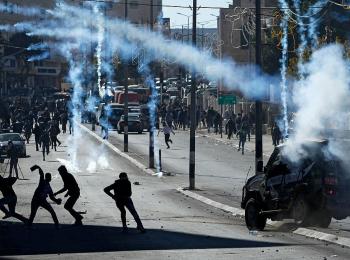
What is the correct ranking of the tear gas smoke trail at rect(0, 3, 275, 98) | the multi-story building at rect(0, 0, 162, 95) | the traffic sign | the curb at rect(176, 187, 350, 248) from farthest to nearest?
1. the multi-story building at rect(0, 0, 162, 95)
2. the traffic sign
3. the tear gas smoke trail at rect(0, 3, 275, 98)
4. the curb at rect(176, 187, 350, 248)

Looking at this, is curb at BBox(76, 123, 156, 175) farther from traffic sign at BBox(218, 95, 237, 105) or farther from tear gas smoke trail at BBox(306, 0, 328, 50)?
tear gas smoke trail at BBox(306, 0, 328, 50)

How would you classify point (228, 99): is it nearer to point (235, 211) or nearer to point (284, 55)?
point (284, 55)

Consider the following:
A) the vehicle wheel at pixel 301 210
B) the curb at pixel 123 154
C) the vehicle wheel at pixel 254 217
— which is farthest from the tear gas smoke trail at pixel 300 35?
the vehicle wheel at pixel 301 210

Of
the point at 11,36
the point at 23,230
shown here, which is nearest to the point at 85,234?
the point at 23,230

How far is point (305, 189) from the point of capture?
2416 centimetres

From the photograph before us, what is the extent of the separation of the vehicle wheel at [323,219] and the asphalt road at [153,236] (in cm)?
92

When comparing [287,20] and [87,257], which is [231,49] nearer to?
[287,20]

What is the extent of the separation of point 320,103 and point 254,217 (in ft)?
16.6

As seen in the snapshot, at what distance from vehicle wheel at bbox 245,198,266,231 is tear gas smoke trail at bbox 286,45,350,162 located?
159cm

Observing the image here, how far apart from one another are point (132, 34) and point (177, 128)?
25.3m

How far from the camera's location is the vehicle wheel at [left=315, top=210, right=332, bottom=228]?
24444mm

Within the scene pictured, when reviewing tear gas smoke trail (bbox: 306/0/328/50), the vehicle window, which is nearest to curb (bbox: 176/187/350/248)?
the vehicle window

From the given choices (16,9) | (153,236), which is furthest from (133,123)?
(153,236)

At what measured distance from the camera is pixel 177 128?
8844 cm
